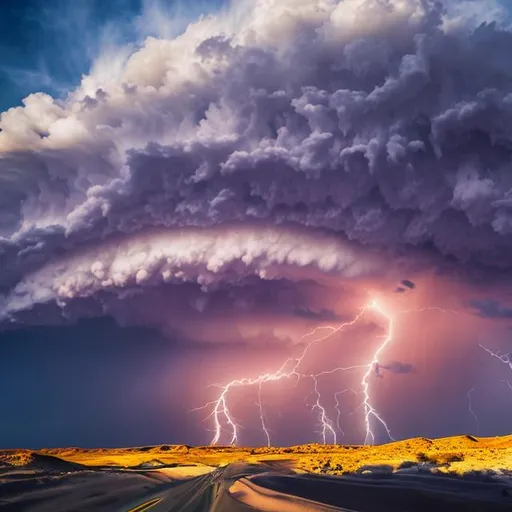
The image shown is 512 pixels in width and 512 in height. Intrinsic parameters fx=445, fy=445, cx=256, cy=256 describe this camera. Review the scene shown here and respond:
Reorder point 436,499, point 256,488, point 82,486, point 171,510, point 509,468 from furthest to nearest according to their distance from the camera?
point 509,468 < point 82,486 < point 256,488 < point 436,499 < point 171,510

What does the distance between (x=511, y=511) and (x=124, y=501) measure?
44.1 feet

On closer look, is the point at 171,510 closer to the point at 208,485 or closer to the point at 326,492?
the point at 326,492

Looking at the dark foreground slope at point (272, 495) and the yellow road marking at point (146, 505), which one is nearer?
the dark foreground slope at point (272, 495)

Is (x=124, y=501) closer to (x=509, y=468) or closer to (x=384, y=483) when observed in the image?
(x=384, y=483)

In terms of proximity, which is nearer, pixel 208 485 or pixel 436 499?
pixel 436 499

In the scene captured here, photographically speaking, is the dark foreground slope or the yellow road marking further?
the yellow road marking

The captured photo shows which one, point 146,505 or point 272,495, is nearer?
point 146,505

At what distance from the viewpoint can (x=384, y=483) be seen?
20438mm

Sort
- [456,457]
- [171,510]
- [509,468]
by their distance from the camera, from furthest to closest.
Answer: [456,457]
[509,468]
[171,510]

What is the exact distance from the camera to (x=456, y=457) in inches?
1443

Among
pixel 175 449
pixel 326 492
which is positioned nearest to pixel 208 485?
pixel 326 492

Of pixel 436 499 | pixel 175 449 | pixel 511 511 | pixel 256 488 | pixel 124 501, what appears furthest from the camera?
pixel 175 449

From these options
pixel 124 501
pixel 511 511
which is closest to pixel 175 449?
pixel 124 501

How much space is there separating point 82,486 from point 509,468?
24.5 metres
